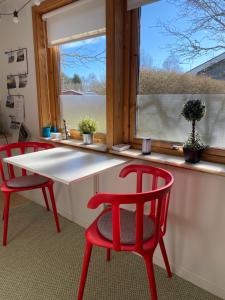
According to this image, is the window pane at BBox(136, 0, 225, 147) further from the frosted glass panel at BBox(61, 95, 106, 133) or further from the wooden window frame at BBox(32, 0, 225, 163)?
the frosted glass panel at BBox(61, 95, 106, 133)

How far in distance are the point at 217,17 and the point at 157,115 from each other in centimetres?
69

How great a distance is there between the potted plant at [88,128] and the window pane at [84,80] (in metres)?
0.09

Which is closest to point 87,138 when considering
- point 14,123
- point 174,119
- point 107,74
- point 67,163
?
point 67,163

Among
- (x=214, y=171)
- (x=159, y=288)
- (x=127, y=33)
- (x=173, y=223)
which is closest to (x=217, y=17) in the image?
(x=127, y=33)

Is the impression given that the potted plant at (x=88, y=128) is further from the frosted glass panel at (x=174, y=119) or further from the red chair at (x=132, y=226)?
the red chair at (x=132, y=226)

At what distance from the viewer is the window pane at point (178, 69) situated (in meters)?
1.39

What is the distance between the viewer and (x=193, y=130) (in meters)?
1.45

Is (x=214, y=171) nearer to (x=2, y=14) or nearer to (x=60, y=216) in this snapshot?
(x=60, y=216)

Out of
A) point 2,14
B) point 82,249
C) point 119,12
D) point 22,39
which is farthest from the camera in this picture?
point 2,14

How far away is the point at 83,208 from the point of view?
7.11 ft

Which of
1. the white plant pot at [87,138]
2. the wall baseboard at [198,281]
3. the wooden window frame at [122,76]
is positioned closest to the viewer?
the wall baseboard at [198,281]

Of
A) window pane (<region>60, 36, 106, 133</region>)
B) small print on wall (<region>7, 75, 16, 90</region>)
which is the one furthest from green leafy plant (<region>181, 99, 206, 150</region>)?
small print on wall (<region>7, 75, 16, 90</region>)

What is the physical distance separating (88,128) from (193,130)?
2.99 ft

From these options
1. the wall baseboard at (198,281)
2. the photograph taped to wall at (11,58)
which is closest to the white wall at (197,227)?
the wall baseboard at (198,281)
